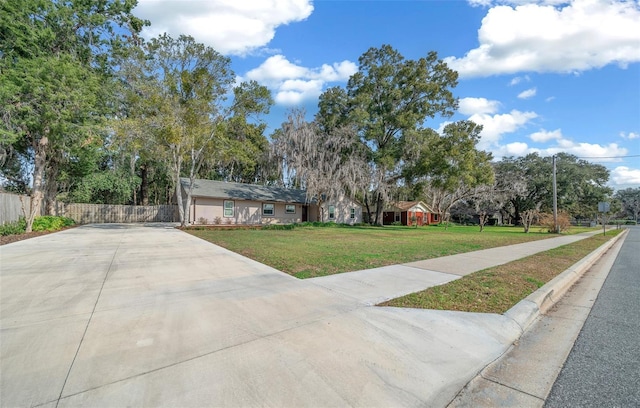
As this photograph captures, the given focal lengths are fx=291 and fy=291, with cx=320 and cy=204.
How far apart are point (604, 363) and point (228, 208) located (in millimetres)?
23382

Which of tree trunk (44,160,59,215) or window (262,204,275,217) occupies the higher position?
tree trunk (44,160,59,215)

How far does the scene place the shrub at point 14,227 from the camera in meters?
12.4

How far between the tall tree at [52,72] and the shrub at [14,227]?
0.89 feet

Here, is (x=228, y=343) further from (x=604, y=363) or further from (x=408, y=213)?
(x=408, y=213)

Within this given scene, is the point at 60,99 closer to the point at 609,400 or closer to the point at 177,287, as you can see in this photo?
the point at 177,287

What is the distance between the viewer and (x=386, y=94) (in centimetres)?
2589

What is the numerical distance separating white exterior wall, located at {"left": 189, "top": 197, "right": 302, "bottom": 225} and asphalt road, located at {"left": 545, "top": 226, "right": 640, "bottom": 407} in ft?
73.9

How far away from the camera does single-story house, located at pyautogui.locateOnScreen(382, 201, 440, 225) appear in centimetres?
3828

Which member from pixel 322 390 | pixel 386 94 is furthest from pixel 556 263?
pixel 386 94

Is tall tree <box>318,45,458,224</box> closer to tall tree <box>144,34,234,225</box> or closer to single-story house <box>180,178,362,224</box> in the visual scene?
single-story house <box>180,178,362,224</box>

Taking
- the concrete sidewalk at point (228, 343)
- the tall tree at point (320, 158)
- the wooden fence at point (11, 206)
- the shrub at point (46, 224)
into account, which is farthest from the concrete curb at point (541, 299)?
the shrub at point (46, 224)

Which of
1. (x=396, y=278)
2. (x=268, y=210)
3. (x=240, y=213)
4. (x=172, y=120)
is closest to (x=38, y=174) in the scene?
(x=172, y=120)

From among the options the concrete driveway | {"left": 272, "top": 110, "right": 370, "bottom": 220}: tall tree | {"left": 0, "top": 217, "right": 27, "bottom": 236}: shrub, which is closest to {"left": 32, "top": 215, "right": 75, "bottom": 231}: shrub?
{"left": 0, "top": 217, "right": 27, "bottom": 236}: shrub

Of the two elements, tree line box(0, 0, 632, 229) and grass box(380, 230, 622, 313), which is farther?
tree line box(0, 0, 632, 229)
